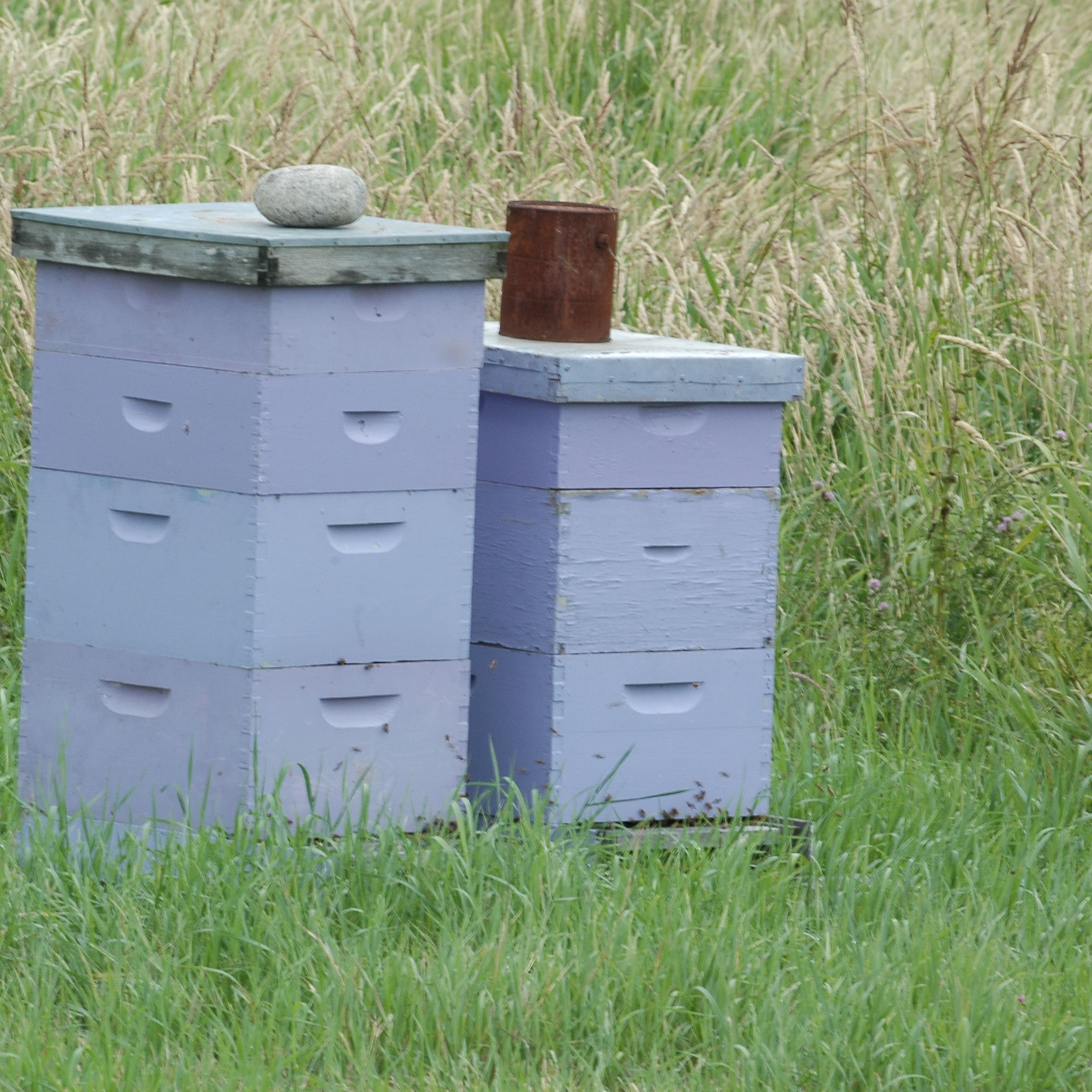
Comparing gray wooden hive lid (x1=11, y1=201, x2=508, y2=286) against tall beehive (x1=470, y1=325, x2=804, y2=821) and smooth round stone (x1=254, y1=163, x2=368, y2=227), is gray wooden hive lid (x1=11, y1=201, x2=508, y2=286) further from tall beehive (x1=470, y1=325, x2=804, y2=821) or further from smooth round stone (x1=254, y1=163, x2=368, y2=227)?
tall beehive (x1=470, y1=325, x2=804, y2=821)

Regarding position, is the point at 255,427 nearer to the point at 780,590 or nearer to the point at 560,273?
the point at 560,273

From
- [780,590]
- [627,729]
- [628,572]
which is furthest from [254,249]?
[780,590]

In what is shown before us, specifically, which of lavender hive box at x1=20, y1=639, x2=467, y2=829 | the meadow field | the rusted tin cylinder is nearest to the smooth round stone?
the rusted tin cylinder

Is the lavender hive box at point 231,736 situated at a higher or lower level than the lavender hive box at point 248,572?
lower

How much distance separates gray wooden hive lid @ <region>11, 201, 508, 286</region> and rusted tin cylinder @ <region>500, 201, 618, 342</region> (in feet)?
0.91

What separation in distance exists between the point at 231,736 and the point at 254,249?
80cm

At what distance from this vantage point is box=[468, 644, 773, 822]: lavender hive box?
9.86 feet

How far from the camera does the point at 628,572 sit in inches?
119

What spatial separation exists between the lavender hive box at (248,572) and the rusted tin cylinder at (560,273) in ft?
1.53

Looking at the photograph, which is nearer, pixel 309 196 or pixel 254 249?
pixel 254 249

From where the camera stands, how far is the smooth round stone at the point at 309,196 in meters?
2.87

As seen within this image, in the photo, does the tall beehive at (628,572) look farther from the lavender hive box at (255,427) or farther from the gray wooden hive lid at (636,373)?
the lavender hive box at (255,427)

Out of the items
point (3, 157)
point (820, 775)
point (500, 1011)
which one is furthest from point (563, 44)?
point (500, 1011)

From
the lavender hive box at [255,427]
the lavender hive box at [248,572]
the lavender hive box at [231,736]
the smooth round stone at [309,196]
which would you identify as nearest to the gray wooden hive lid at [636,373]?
the lavender hive box at [255,427]
